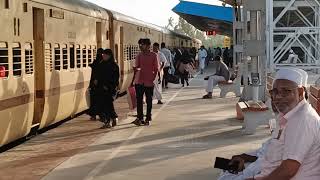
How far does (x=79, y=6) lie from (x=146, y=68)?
8.46ft

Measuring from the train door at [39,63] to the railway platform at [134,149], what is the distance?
0.50 meters

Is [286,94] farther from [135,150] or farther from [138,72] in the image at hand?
[138,72]

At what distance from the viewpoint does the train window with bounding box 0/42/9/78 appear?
8.78 metres

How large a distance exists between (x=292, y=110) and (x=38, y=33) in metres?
7.59

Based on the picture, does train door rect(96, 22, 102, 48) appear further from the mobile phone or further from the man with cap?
the man with cap

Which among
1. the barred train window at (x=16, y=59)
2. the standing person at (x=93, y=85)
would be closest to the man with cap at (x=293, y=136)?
the barred train window at (x=16, y=59)

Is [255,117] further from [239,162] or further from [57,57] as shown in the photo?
[239,162]

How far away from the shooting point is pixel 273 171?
4.08m

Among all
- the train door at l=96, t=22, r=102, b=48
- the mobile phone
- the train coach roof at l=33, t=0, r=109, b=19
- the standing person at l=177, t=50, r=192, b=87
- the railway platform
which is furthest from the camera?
the standing person at l=177, t=50, r=192, b=87

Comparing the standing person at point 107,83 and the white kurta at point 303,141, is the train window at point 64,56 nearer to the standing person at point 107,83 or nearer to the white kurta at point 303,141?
the standing person at point 107,83

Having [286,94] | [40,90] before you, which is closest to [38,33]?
[40,90]

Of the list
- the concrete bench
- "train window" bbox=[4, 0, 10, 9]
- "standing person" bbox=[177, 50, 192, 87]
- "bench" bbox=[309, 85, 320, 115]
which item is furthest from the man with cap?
"standing person" bbox=[177, 50, 192, 87]

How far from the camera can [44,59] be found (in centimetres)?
1102

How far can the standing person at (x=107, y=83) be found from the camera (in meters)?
12.3
